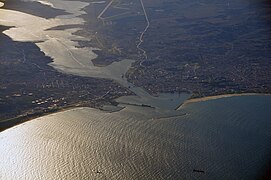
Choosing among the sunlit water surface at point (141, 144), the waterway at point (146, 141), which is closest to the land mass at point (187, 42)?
the waterway at point (146, 141)

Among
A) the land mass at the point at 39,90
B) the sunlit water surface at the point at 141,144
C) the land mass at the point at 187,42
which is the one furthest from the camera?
the land mass at the point at 187,42

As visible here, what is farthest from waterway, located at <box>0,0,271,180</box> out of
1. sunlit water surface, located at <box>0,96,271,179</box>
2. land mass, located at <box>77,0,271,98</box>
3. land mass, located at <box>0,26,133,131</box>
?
land mass, located at <box>77,0,271,98</box>

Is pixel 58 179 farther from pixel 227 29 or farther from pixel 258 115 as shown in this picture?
pixel 227 29

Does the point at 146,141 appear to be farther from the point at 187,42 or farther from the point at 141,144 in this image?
the point at 187,42

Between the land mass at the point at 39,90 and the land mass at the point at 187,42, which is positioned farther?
the land mass at the point at 187,42

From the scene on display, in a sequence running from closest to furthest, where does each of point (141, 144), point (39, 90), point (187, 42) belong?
point (141, 144), point (39, 90), point (187, 42)

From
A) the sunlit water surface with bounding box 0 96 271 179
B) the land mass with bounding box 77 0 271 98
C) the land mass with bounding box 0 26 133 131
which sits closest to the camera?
the sunlit water surface with bounding box 0 96 271 179

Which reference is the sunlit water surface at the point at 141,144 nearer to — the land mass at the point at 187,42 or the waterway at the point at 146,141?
the waterway at the point at 146,141

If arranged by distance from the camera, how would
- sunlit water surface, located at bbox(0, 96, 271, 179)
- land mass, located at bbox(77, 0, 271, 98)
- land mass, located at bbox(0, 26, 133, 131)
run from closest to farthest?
sunlit water surface, located at bbox(0, 96, 271, 179) < land mass, located at bbox(0, 26, 133, 131) < land mass, located at bbox(77, 0, 271, 98)

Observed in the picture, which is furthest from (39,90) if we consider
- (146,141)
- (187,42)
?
(187,42)

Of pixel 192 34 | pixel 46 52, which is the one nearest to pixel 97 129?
pixel 46 52

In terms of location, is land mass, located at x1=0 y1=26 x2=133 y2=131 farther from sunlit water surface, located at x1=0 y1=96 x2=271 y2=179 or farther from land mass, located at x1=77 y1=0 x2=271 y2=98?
land mass, located at x1=77 y1=0 x2=271 y2=98
